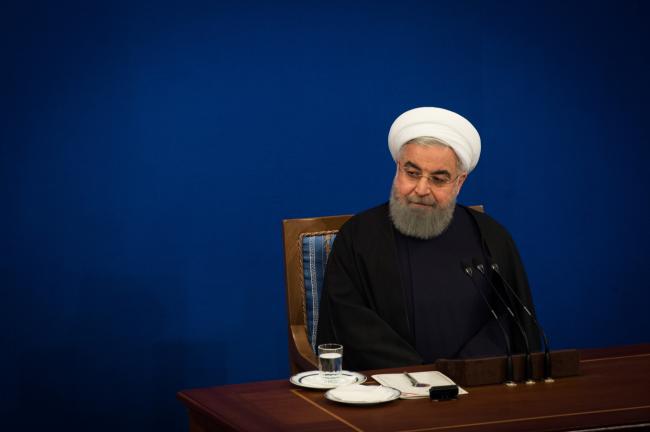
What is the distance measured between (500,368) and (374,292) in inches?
34.2

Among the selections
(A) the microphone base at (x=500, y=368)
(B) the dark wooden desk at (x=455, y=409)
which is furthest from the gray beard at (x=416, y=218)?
(B) the dark wooden desk at (x=455, y=409)

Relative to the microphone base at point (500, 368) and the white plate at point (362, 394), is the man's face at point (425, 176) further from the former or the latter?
the white plate at point (362, 394)

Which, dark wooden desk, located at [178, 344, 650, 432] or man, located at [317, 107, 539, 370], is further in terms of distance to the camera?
man, located at [317, 107, 539, 370]

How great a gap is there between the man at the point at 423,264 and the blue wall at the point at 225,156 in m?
1.10

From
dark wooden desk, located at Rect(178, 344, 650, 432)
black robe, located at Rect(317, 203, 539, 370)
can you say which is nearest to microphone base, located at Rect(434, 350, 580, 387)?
dark wooden desk, located at Rect(178, 344, 650, 432)

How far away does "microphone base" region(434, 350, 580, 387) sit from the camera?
299 centimetres

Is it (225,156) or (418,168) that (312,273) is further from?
(225,156)

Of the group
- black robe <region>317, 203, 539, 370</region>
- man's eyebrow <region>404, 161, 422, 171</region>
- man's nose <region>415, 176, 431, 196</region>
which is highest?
man's eyebrow <region>404, 161, 422, 171</region>

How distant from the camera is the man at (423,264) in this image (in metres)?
3.74

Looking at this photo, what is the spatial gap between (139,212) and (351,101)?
3.83ft

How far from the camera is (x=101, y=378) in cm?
469

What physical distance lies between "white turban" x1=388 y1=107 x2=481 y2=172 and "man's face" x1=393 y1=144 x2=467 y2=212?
0.11 ft

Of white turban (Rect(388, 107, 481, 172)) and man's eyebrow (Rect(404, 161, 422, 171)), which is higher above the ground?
white turban (Rect(388, 107, 481, 172))

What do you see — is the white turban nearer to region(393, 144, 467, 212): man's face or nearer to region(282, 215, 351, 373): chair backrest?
region(393, 144, 467, 212): man's face
